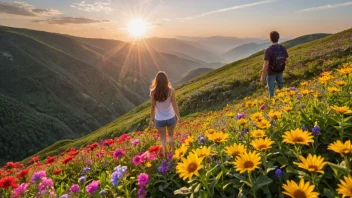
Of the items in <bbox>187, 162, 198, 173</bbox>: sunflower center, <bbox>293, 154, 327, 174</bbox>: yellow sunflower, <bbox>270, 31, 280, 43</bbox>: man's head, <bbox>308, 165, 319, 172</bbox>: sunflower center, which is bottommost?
<bbox>187, 162, 198, 173</bbox>: sunflower center

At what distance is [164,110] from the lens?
7.74m

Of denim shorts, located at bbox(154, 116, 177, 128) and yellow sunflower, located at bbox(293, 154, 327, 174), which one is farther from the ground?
yellow sunflower, located at bbox(293, 154, 327, 174)

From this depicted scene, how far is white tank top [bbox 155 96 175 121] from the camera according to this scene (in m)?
7.68

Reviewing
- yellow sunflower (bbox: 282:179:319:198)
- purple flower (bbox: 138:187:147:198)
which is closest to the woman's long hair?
purple flower (bbox: 138:187:147:198)

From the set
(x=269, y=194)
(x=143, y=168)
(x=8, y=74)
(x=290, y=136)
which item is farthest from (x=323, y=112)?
(x=8, y=74)

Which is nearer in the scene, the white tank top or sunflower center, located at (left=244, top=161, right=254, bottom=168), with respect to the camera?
sunflower center, located at (left=244, top=161, right=254, bottom=168)

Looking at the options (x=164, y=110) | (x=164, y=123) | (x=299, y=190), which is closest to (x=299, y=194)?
(x=299, y=190)

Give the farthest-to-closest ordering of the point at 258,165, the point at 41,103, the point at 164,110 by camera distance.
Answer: the point at 41,103 → the point at 164,110 → the point at 258,165

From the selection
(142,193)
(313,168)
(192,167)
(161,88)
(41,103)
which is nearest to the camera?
(313,168)

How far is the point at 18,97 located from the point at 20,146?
43227mm

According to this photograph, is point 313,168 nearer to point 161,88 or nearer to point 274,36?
point 161,88

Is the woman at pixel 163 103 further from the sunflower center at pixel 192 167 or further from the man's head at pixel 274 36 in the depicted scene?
the man's head at pixel 274 36

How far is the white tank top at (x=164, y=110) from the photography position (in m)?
7.68

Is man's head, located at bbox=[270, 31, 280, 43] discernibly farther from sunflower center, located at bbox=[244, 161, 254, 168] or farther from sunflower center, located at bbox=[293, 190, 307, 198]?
sunflower center, located at bbox=[293, 190, 307, 198]
